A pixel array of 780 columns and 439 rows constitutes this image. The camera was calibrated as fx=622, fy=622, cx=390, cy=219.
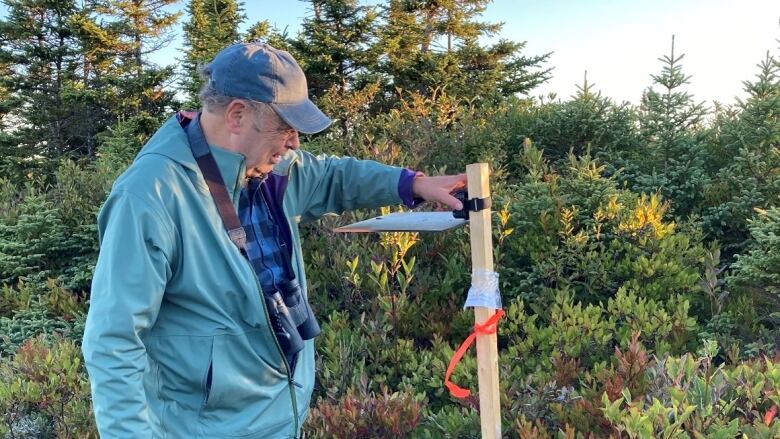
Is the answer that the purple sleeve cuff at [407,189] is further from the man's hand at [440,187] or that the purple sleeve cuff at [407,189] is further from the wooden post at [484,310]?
the wooden post at [484,310]

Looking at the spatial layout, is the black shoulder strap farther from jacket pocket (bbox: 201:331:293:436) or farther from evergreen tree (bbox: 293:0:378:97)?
evergreen tree (bbox: 293:0:378:97)

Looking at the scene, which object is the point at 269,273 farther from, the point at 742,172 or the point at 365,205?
the point at 742,172

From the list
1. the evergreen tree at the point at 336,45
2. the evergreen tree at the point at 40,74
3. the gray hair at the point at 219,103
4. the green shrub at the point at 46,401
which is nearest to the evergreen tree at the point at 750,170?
the gray hair at the point at 219,103

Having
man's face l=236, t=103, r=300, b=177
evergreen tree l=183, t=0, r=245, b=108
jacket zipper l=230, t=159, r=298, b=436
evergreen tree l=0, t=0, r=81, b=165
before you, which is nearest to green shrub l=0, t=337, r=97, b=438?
jacket zipper l=230, t=159, r=298, b=436

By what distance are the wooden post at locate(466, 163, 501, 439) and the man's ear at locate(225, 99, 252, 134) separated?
2.57ft

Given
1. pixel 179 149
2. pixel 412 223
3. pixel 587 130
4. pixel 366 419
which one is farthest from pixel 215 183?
pixel 587 130

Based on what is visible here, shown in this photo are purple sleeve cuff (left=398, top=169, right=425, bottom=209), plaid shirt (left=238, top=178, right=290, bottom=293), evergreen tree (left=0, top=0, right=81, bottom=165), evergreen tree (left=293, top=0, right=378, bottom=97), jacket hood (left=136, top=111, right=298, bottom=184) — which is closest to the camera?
jacket hood (left=136, top=111, right=298, bottom=184)

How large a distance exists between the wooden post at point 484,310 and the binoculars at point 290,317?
61 centimetres

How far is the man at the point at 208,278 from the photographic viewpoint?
64.9 inches

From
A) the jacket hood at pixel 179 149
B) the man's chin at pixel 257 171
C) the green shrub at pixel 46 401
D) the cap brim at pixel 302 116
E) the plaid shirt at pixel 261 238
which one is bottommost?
the green shrub at pixel 46 401

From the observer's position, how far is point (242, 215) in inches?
83.2

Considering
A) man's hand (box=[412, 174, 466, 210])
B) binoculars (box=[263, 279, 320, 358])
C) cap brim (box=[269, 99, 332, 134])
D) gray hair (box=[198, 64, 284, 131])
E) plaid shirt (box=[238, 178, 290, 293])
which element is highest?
gray hair (box=[198, 64, 284, 131])

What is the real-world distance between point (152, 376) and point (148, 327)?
0.81 feet

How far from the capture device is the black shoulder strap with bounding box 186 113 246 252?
189 cm
